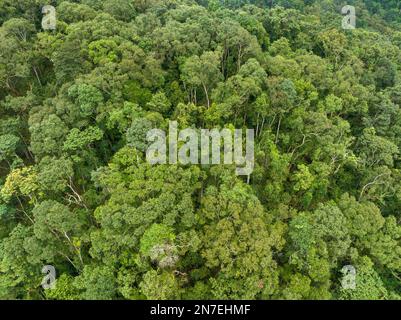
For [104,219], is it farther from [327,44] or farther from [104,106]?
[327,44]

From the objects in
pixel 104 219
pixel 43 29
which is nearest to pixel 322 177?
pixel 104 219

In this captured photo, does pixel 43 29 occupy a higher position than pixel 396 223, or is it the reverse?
pixel 43 29

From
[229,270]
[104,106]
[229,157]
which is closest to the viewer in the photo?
[229,270]

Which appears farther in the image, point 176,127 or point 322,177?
point 322,177

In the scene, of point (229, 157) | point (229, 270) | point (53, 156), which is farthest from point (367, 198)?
point (53, 156)

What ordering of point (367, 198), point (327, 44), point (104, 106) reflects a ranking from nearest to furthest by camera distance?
point (104, 106) → point (367, 198) → point (327, 44)
